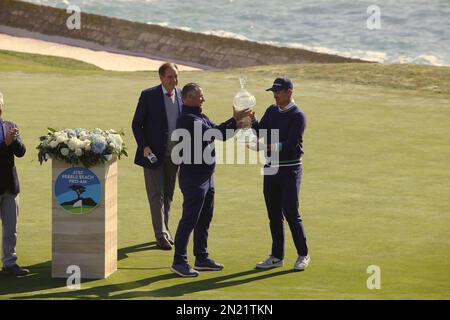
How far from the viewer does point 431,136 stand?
801 inches

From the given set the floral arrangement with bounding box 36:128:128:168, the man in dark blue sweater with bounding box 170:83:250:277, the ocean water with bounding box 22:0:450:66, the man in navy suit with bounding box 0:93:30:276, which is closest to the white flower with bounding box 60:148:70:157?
the floral arrangement with bounding box 36:128:128:168

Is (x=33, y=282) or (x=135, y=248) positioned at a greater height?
(x=135, y=248)

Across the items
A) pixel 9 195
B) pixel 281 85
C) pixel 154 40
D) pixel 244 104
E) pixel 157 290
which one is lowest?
pixel 157 290

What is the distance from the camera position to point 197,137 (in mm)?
Answer: 11016

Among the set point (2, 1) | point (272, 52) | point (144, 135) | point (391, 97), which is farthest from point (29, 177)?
point (2, 1)

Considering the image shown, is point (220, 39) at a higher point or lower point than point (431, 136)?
higher

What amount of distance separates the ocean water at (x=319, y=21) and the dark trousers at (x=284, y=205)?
72.5 metres

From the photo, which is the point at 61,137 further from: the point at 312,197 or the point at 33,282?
the point at 312,197

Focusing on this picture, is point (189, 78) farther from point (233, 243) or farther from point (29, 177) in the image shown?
point (233, 243)

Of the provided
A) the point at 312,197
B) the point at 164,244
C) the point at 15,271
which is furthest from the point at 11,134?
the point at 312,197

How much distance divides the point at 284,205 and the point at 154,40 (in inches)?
1496

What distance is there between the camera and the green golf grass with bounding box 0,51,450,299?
10859mm

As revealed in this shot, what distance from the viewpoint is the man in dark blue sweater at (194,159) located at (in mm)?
11047

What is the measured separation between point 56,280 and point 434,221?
496cm
